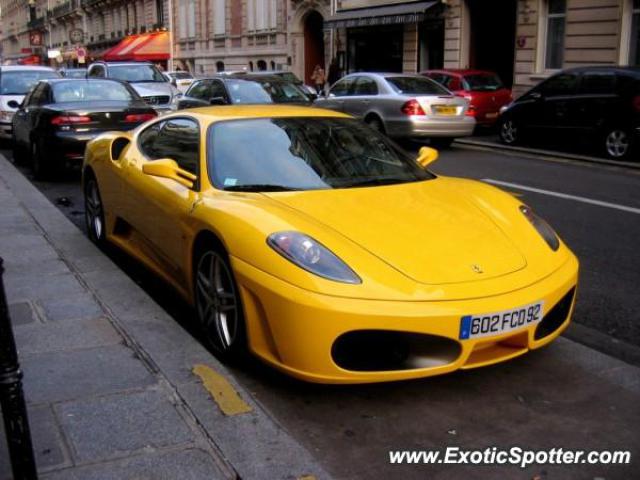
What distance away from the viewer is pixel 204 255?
4293 millimetres

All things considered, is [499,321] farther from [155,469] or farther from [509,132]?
[509,132]

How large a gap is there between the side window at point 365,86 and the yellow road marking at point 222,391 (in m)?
12.0

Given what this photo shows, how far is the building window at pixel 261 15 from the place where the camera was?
38094 mm

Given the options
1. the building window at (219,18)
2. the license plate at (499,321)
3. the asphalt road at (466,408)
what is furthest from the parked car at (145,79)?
the building window at (219,18)

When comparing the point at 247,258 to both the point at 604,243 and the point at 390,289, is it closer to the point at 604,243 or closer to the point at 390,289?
the point at 390,289

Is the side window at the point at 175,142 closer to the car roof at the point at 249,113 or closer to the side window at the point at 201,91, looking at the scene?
the car roof at the point at 249,113

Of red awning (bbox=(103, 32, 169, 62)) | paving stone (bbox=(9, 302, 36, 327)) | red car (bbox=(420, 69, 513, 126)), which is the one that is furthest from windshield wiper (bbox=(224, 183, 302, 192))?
red awning (bbox=(103, 32, 169, 62))

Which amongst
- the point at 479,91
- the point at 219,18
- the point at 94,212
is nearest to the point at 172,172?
the point at 94,212

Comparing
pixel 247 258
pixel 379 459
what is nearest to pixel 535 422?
pixel 379 459

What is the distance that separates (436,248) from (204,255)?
1305 millimetres

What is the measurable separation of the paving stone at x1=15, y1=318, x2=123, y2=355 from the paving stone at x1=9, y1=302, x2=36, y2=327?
0.11 metres

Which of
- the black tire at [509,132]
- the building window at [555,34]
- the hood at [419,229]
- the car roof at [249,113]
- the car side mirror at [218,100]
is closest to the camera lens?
the hood at [419,229]

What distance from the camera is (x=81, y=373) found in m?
3.82

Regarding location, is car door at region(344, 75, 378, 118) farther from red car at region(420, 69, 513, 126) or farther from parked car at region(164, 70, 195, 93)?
parked car at region(164, 70, 195, 93)
